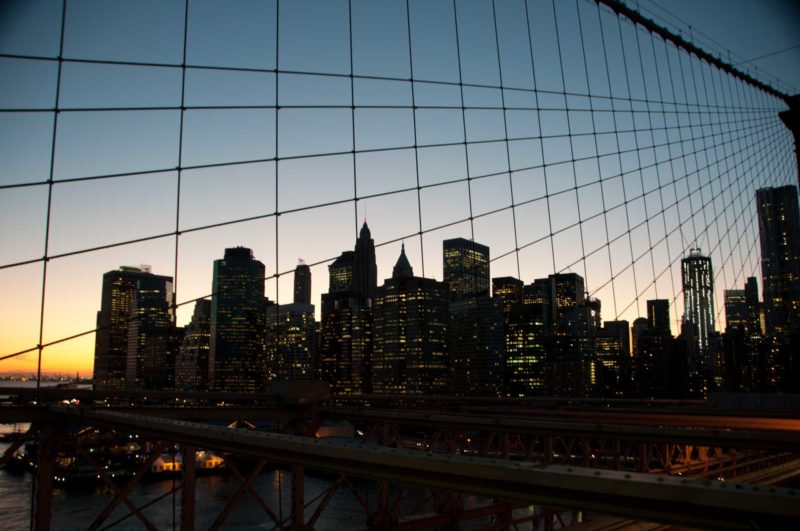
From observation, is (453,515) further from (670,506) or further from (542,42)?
(542,42)

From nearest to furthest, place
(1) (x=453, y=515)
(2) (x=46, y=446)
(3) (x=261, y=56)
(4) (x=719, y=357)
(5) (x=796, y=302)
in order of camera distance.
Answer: (2) (x=46, y=446) → (1) (x=453, y=515) → (3) (x=261, y=56) → (5) (x=796, y=302) → (4) (x=719, y=357)

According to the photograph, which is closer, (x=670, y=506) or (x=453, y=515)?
(x=670, y=506)

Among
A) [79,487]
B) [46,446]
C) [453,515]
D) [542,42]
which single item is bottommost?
[79,487]

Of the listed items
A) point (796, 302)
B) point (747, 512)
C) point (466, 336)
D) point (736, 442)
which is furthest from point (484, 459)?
point (466, 336)

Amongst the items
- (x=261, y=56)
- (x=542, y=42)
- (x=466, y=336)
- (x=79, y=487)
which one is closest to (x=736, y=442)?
(x=261, y=56)

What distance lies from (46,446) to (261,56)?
81.8 ft

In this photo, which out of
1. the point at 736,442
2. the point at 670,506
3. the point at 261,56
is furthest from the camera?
the point at 261,56

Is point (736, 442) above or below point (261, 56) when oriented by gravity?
below

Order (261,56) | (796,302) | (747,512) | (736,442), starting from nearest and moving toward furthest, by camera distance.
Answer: (747,512) < (736,442) < (261,56) < (796,302)

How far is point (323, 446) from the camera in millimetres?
3623

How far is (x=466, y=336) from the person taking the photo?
16750 cm

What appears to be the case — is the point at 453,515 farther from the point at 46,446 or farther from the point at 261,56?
the point at 261,56

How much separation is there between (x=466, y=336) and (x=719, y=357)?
204 feet

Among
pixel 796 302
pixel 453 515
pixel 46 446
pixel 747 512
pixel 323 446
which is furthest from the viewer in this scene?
pixel 796 302
